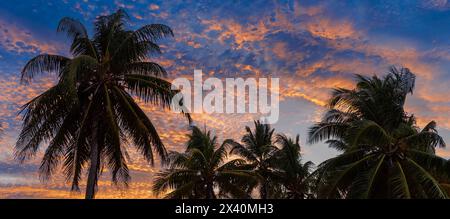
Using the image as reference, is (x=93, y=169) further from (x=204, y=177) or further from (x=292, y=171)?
(x=292, y=171)

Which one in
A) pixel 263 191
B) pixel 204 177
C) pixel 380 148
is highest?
pixel 380 148

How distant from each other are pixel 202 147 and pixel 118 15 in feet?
54.0

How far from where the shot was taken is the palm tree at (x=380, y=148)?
17516mm

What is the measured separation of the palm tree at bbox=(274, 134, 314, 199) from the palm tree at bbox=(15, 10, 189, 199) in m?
17.1

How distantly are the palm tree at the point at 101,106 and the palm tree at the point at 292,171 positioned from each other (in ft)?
56.1

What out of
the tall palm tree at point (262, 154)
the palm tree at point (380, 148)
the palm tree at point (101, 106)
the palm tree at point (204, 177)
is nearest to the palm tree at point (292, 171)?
the tall palm tree at point (262, 154)

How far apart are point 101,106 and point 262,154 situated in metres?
20.2

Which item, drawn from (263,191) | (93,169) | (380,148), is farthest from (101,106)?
(263,191)

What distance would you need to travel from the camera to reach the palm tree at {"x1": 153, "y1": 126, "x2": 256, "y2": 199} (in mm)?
30984

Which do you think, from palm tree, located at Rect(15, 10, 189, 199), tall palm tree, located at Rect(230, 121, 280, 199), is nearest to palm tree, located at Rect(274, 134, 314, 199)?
tall palm tree, located at Rect(230, 121, 280, 199)

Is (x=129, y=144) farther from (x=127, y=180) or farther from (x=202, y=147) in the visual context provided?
(x=202, y=147)

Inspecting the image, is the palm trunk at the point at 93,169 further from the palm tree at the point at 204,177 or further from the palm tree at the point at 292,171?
the palm tree at the point at 292,171

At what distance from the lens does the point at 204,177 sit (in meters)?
32.8

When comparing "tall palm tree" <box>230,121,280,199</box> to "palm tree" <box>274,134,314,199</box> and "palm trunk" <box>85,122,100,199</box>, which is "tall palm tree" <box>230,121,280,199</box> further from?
"palm trunk" <box>85,122,100,199</box>
